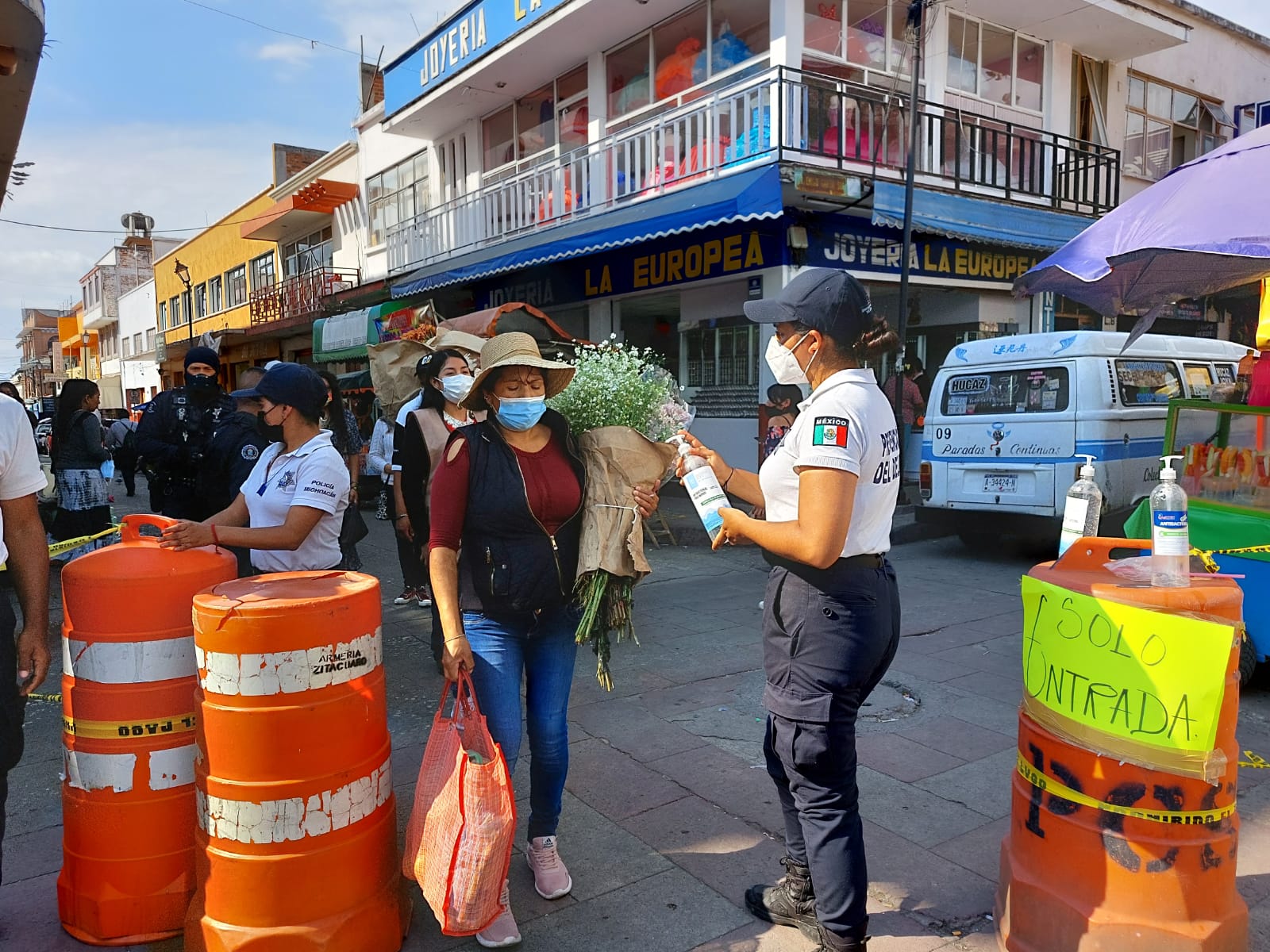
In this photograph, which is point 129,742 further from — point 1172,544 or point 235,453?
point 1172,544

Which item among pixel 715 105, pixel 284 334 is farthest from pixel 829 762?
pixel 284 334

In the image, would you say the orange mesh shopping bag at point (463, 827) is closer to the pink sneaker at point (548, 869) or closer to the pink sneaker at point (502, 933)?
the pink sneaker at point (502, 933)

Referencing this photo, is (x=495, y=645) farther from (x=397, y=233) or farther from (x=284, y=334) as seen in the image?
(x=284, y=334)

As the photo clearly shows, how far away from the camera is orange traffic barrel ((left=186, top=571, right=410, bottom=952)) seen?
237 centimetres

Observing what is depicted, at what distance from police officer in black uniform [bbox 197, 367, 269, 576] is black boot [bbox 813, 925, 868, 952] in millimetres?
3178

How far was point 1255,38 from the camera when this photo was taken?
17469mm

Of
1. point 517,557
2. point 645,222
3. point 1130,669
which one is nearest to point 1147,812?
point 1130,669

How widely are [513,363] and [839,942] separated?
1.90 m

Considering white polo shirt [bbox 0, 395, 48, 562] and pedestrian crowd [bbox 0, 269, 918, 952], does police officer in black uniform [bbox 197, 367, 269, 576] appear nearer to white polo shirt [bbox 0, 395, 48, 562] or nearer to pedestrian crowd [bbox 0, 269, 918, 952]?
pedestrian crowd [bbox 0, 269, 918, 952]

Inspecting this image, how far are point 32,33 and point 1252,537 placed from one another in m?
5.65

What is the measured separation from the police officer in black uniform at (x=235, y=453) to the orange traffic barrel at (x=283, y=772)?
207 centimetres

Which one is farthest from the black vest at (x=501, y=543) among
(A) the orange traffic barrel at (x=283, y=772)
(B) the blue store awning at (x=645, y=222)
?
(B) the blue store awning at (x=645, y=222)

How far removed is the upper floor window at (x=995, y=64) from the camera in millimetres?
13008

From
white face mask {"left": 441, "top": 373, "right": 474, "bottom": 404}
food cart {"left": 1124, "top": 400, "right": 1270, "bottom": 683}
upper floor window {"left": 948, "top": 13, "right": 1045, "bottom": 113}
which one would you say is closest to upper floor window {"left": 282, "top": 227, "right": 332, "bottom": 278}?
upper floor window {"left": 948, "top": 13, "right": 1045, "bottom": 113}
